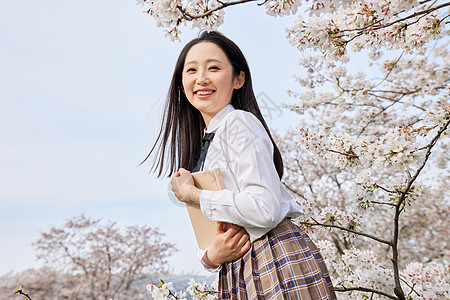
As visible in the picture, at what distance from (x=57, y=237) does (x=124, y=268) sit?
1928 mm

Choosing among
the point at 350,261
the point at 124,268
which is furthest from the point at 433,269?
the point at 124,268

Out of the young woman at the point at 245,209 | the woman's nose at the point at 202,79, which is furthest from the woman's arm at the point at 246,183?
the woman's nose at the point at 202,79

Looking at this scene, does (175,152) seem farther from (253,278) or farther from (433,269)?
(433,269)

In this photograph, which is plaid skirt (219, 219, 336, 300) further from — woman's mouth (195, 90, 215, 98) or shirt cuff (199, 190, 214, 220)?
woman's mouth (195, 90, 215, 98)

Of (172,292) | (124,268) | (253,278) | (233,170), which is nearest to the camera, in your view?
(253,278)

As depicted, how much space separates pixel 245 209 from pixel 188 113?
876 millimetres

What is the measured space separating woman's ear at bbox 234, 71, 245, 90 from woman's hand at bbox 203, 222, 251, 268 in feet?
2.44

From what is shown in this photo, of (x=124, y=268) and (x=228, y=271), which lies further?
(x=124, y=268)

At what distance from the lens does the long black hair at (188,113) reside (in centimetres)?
161

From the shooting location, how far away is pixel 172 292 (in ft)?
7.11

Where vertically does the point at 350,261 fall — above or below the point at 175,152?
A: below

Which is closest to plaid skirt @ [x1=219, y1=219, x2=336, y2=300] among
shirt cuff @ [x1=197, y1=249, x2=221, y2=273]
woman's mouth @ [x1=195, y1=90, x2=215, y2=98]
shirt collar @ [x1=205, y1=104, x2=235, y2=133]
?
shirt cuff @ [x1=197, y1=249, x2=221, y2=273]

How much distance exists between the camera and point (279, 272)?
1.08 m

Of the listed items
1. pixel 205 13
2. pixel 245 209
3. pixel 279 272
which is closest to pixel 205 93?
pixel 205 13
